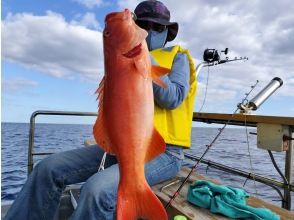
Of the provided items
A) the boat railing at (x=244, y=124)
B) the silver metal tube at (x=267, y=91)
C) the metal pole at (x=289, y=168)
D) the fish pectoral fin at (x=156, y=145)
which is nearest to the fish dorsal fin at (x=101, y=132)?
the fish pectoral fin at (x=156, y=145)

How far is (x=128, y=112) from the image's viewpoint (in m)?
1.41

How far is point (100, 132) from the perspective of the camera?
148 centimetres

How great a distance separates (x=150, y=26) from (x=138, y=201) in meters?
1.44

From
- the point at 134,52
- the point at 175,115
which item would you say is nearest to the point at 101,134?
the point at 134,52

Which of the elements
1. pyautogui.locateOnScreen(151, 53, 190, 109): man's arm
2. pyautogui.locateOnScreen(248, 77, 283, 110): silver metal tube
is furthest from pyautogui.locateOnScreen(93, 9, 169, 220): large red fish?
pyautogui.locateOnScreen(248, 77, 283, 110): silver metal tube

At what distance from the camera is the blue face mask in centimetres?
259

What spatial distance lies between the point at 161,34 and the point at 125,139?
55.4 inches

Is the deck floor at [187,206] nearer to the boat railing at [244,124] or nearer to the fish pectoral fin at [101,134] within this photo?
the boat railing at [244,124]

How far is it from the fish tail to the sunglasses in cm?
139

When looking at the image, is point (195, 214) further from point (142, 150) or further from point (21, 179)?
point (21, 179)

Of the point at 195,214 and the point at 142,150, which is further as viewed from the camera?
the point at 195,214

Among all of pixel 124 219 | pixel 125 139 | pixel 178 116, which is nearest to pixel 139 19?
pixel 178 116

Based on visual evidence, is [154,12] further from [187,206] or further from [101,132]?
[187,206]

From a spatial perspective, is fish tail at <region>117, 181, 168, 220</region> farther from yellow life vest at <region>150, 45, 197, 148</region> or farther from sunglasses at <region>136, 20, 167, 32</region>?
sunglasses at <region>136, 20, 167, 32</region>
